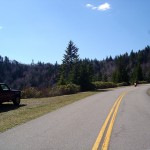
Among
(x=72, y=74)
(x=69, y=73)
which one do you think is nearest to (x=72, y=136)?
(x=72, y=74)

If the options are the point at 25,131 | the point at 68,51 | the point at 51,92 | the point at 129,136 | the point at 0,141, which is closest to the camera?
the point at 0,141

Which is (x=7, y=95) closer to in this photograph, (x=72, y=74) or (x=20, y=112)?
(x=20, y=112)

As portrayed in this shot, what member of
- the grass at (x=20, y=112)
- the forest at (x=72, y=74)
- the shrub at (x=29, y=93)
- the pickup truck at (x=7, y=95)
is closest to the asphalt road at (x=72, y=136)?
the grass at (x=20, y=112)

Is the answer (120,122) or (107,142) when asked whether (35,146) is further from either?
(120,122)

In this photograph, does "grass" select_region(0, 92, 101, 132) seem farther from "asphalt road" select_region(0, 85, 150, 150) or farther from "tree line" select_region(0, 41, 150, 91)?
"tree line" select_region(0, 41, 150, 91)

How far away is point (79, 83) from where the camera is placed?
2121 inches

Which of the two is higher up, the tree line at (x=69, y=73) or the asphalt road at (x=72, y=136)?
the tree line at (x=69, y=73)

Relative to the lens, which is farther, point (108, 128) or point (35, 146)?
point (108, 128)

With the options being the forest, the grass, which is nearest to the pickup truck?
the grass

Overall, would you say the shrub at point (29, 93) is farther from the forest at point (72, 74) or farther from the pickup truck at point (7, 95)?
the forest at point (72, 74)

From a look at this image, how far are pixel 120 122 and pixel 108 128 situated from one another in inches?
72.5

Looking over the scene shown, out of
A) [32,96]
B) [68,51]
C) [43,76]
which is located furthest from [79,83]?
[43,76]

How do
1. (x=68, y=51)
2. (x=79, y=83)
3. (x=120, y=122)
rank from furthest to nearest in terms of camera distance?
(x=68, y=51) → (x=79, y=83) → (x=120, y=122)

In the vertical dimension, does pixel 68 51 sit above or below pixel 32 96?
above
